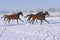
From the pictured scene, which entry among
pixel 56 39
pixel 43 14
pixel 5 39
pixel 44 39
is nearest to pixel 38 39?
pixel 44 39

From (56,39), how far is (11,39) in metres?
2.19

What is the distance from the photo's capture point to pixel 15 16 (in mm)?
19953

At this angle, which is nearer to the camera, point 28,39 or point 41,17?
point 28,39

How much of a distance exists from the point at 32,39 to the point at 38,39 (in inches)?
11.9

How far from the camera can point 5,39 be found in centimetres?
938

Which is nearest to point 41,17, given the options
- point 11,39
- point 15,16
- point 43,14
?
point 43,14

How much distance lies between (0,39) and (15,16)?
1077 cm

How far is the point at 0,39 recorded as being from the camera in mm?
9266

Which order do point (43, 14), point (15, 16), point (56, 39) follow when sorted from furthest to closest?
point (15, 16) < point (43, 14) < point (56, 39)

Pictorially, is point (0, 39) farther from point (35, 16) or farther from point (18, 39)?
point (35, 16)

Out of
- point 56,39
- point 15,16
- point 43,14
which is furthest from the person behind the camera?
point 15,16

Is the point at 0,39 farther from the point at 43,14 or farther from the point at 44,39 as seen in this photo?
the point at 43,14

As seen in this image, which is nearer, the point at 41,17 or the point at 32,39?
the point at 32,39

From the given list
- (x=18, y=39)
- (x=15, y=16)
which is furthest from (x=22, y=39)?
(x=15, y=16)
